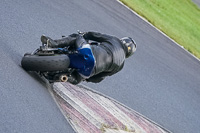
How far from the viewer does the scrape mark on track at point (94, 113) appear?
6.89 m

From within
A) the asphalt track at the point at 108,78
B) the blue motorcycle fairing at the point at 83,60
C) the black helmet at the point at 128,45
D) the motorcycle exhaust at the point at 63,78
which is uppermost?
the black helmet at the point at 128,45

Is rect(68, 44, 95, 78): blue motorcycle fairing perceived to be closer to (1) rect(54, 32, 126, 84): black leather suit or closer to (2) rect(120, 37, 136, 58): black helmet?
(1) rect(54, 32, 126, 84): black leather suit

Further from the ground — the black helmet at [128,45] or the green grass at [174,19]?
the black helmet at [128,45]

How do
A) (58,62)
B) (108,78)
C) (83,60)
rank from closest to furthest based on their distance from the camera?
(58,62), (83,60), (108,78)

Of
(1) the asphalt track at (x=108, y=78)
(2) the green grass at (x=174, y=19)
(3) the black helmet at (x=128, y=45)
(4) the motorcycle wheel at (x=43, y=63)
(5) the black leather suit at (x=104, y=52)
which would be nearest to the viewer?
(1) the asphalt track at (x=108, y=78)

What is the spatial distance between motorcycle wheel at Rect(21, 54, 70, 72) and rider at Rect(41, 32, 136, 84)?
290 millimetres

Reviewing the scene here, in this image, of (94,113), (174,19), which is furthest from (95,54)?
(174,19)

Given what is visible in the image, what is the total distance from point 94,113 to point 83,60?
43.0 inches

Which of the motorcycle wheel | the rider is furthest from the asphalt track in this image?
the rider

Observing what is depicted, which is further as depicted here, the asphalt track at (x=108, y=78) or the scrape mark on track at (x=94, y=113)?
the scrape mark on track at (x=94, y=113)

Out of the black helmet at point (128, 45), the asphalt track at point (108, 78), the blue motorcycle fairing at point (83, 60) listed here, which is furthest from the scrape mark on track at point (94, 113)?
the black helmet at point (128, 45)

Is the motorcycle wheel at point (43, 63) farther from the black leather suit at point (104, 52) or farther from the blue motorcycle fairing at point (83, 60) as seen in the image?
the black leather suit at point (104, 52)

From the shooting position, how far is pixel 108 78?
9641mm

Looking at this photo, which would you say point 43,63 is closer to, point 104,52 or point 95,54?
point 95,54
